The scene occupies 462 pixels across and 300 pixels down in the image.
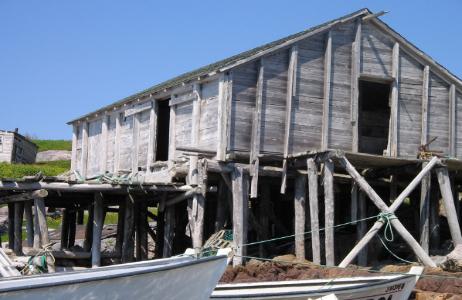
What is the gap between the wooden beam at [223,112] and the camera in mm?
21859

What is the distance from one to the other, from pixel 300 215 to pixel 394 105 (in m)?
4.65

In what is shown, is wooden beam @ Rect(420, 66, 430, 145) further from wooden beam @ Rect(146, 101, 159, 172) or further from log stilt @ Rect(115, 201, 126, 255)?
log stilt @ Rect(115, 201, 126, 255)

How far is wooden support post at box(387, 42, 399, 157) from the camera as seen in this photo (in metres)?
23.8

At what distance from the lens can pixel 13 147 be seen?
5984cm

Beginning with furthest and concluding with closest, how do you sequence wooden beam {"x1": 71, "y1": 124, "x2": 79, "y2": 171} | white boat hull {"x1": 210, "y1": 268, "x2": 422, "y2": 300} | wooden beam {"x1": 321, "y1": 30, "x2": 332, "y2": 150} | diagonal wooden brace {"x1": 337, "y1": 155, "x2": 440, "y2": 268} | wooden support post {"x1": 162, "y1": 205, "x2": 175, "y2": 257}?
1. wooden beam {"x1": 71, "y1": 124, "x2": 79, "y2": 171}
2. wooden support post {"x1": 162, "y1": 205, "x2": 175, "y2": 257}
3. wooden beam {"x1": 321, "y1": 30, "x2": 332, "y2": 150}
4. diagonal wooden brace {"x1": 337, "y1": 155, "x2": 440, "y2": 268}
5. white boat hull {"x1": 210, "y1": 268, "x2": 422, "y2": 300}

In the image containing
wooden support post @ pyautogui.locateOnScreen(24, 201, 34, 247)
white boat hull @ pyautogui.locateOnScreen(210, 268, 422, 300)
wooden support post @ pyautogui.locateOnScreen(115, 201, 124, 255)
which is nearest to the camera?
white boat hull @ pyautogui.locateOnScreen(210, 268, 422, 300)

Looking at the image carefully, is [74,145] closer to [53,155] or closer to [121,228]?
[121,228]

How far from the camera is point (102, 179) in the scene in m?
21.6

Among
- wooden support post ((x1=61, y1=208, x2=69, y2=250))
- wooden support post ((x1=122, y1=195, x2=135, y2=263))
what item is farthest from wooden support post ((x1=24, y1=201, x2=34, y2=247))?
wooden support post ((x1=61, y1=208, x2=69, y2=250))

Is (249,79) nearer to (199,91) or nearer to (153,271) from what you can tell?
(199,91)

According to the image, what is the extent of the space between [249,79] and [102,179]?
4.99 meters

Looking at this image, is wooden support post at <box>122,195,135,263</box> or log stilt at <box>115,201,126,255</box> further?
log stilt at <box>115,201,126,255</box>

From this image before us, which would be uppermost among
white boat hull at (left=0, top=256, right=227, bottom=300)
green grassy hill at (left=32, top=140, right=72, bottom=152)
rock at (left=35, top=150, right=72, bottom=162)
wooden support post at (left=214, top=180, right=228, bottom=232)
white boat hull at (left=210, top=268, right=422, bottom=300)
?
green grassy hill at (left=32, top=140, right=72, bottom=152)

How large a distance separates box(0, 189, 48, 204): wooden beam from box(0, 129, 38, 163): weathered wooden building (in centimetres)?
3712
